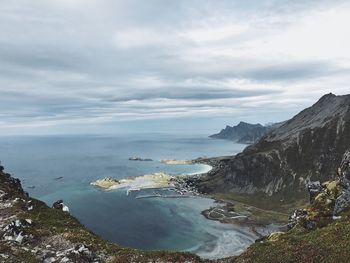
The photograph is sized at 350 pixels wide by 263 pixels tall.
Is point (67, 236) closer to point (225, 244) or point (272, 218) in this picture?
point (225, 244)

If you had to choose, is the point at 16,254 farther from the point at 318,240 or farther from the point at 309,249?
the point at 318,240

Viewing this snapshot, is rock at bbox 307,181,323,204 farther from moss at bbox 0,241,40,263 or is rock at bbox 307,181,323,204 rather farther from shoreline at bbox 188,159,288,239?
shoreline at bbox 188,159,288,239

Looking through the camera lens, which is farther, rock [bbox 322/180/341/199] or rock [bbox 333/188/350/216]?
rock [bbox 322/180/341/199]

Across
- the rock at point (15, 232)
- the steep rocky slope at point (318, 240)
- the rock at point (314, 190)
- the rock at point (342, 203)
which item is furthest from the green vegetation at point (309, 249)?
the rock at point (314, 190)

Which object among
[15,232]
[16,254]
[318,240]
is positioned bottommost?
[16,254]

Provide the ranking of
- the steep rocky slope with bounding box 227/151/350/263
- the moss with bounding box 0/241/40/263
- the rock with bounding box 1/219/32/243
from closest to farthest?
the steep rocky slope with bounding box 227/151/350/263, the moss with bounding box 0/241/40/263, the rock with bounding box 1/219/32/243

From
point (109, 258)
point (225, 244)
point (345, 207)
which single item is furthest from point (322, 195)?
point (225, 244)

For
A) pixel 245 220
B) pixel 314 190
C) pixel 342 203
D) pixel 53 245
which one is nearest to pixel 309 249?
pixel 342 203

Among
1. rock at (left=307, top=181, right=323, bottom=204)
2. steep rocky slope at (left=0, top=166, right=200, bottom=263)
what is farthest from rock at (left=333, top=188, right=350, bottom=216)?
steep rocky slope at (left=0, top=166, right=200, bottom=263)
